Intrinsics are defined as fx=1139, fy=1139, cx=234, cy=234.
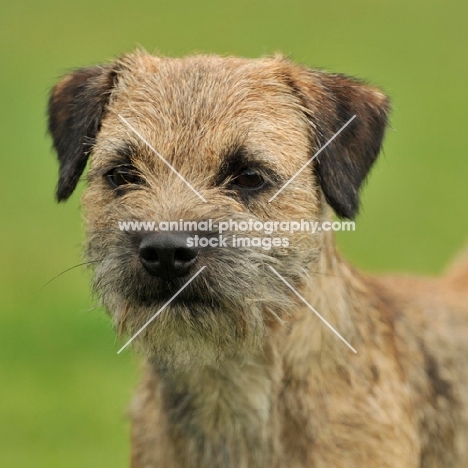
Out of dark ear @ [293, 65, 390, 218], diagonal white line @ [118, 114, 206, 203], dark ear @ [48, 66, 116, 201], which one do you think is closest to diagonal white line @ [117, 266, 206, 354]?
diagonal white line @ [118, 114, 206, 203]

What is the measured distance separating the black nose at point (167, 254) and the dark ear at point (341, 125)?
85 centimetres

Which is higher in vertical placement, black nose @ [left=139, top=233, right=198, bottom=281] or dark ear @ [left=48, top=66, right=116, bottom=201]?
dark ear @ [left=48, top=66, right=116, bottom=201]

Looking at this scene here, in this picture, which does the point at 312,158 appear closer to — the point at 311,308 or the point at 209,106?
the point at 209,106

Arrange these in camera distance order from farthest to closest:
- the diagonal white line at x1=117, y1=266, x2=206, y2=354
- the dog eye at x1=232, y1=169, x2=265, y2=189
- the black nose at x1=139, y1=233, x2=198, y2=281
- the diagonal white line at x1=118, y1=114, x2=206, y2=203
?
1. the dog eye at x1=232, y1=169, x2=265, y2=189
2. the diagonal white line at x1=118, y1=114, x2=206, y2=203
3. the diagonal white line at x1=117, y1=266, x2=206, y2=354
4. the black nose at x1=139, y1=233, x2=198, y2=281

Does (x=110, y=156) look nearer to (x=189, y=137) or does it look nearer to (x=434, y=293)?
(x=189, y=137)

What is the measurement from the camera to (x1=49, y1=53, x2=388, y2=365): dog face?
4.65 metres

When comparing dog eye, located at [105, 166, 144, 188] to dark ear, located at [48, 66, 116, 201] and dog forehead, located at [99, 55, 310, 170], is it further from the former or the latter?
Result: dark ear, located at [48, 66, 116, 201]

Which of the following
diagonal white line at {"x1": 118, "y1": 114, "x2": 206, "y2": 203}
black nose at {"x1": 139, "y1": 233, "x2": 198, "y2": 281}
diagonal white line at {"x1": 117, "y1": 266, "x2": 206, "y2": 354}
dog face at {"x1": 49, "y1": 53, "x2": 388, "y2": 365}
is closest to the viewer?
black nose at {"x1": 139, "y1": 233, "x2": 198, "y2": 281}

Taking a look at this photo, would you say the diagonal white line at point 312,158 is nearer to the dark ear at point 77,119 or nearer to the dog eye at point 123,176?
the dog eye at point 123,176

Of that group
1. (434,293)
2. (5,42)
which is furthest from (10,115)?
(434,293)

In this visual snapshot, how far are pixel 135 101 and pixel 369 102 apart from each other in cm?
110

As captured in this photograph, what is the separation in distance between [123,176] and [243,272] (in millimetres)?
775

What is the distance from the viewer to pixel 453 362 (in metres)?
5.79

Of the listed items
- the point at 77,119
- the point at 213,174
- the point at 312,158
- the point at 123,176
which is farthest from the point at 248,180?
the point at 77,119
